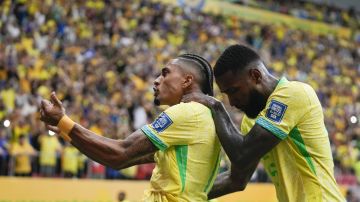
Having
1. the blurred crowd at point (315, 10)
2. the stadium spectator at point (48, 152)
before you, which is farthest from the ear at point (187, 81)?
the blurred crowd at point (315, 10)

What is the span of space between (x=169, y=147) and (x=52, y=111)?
762mm

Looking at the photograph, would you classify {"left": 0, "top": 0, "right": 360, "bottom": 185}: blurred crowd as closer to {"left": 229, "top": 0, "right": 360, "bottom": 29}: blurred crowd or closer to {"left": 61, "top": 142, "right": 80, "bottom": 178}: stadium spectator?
{"left": 61, "top": 142, "right": 80, "bottom": 178}: stadium spectator

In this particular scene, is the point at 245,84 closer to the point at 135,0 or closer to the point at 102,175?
the point at 102,175

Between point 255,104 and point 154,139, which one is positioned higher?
point 255,104

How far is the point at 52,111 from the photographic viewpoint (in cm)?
437

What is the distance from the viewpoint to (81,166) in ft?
49.1

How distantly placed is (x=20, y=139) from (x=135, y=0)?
10710 mm

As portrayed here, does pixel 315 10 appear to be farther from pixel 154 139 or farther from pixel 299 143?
pixel 154 139

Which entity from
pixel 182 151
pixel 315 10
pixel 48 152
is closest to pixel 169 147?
pixel 182 151

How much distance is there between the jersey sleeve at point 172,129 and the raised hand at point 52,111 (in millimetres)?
517

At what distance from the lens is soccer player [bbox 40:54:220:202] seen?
14.5ft

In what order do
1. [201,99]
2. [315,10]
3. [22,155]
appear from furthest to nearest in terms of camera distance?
[315,10] < [22,155] < [201,99]

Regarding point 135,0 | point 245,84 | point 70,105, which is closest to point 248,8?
point 135,0

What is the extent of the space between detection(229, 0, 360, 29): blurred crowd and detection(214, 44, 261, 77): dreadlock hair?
27195mm
